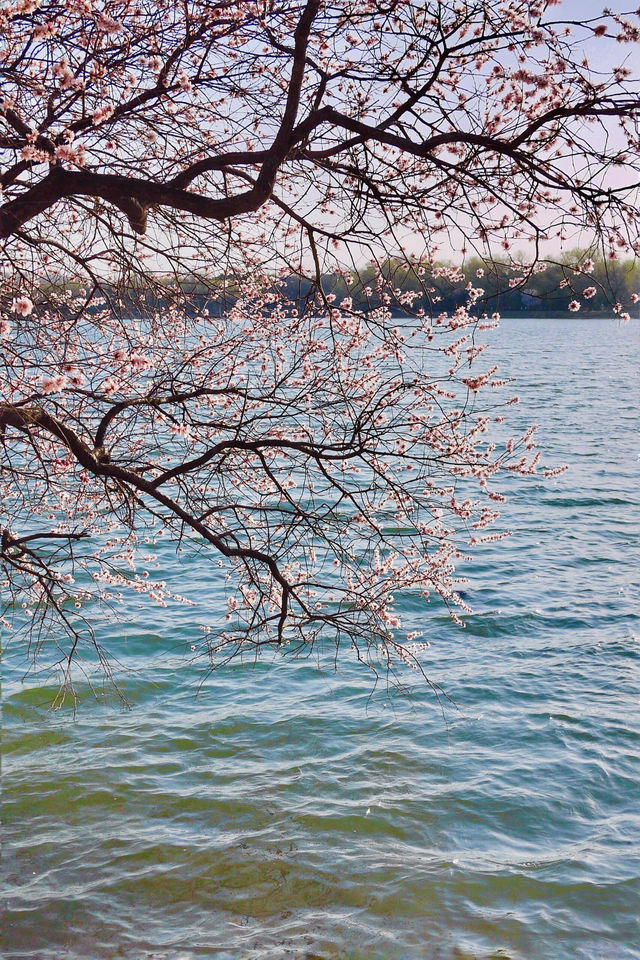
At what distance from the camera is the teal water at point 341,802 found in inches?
247

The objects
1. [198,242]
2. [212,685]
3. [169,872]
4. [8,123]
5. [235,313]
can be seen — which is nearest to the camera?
[8,123]

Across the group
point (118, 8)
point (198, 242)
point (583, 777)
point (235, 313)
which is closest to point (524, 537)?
point (583, 777)

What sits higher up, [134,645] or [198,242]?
[198,242]

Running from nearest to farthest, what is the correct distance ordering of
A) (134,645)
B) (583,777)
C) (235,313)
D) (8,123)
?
1. (8,123)
2. (235,313)
3. (583,777)
4. (134,645)

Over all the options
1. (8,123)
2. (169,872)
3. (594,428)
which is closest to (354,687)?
(169,872)

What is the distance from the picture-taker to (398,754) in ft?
28.9

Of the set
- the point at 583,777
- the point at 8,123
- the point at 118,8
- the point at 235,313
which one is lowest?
the point at 583,777

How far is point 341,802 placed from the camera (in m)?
7.95

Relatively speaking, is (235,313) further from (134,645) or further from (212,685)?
(134,645)

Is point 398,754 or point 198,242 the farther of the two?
point 398,754

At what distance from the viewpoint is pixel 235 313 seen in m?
7.52

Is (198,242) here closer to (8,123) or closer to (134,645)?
(8,123)

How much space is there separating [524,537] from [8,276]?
1169 centimetres

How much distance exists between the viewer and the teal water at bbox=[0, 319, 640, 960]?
6266 millimetres
